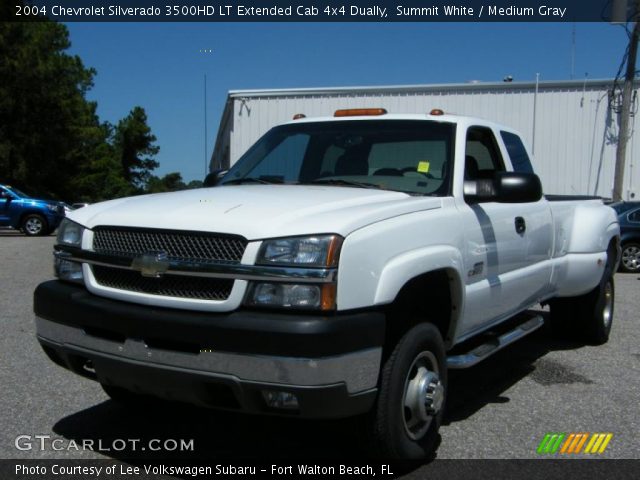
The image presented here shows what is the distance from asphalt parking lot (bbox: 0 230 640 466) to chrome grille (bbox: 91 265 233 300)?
3.07 feet

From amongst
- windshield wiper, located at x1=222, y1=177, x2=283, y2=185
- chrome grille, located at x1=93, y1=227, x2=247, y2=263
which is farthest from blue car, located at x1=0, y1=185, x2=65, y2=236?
chrome grille, located at x1=93, y1=227, x2=247, y2=263

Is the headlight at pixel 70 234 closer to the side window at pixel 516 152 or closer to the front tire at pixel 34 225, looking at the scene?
the side window at pixel 516 152

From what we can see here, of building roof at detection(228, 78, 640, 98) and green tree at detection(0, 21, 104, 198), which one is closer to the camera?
building roof at detection(228, 78, 640, 98)

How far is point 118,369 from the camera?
10.9 feet

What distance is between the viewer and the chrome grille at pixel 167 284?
3168mm

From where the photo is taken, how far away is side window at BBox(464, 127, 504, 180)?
4.78 m

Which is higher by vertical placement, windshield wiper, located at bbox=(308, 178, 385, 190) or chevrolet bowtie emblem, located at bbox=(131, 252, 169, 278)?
windshield wiper, located at bbox=(308, 178, 385, 190)

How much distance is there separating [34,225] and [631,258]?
17056mm

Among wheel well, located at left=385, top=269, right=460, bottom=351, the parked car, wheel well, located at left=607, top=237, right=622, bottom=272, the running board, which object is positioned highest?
wheel well, located at left=385, top=269, right=460, bottom=351

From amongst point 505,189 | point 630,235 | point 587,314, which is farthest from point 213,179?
point 630,235

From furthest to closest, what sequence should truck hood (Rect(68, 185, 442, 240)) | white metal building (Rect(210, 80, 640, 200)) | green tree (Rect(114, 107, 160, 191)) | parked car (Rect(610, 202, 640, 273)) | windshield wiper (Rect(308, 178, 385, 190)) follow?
1. green tree (Rect(114, 107, 160, 191))
2. white metal building (Rect(210, 80, 640, 200))
3. parked car (Rect(610, 202, 640, 273))
4. windshield wiper (Rect(308, 178, 385, 190))
5. truck hood (Rect(68, 185, 442, 240))

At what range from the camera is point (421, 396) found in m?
3.58

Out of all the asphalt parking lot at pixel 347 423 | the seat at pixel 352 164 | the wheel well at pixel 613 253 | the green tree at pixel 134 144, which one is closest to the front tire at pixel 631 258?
the wheel well at pixel 613 253
